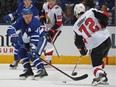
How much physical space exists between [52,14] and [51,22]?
146mm

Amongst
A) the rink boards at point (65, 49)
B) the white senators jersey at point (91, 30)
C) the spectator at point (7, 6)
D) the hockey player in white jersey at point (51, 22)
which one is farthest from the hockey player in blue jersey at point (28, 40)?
the spectator at point (7, 6)

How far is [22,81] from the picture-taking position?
19.1 ft

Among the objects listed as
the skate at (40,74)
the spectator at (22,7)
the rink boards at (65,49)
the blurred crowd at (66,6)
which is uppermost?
the spectator at (22,7)

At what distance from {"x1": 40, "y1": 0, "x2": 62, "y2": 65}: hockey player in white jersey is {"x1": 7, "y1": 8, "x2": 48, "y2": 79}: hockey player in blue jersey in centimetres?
170

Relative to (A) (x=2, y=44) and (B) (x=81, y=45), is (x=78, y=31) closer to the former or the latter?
(B) (x=81, y=45)

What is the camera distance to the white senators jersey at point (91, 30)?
5.46 metres

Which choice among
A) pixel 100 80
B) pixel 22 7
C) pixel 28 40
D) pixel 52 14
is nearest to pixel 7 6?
pixel 22 7

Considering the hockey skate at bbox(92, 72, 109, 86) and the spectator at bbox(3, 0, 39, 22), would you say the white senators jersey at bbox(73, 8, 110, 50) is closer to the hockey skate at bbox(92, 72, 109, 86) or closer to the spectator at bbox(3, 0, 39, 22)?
the hockey skate at bbox(92, 72, 109, 86)

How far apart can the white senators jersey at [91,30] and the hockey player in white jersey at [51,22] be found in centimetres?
230

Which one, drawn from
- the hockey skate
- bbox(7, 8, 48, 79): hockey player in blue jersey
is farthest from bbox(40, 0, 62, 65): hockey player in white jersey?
the hockey skate

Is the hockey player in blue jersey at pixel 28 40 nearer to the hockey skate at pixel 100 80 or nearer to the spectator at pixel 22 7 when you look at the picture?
the hockey skate at pixel 100 80

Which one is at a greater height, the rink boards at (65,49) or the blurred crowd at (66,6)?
the blurred crowd at (66,6)

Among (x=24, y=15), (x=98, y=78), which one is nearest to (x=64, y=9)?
(x=24, y=15)

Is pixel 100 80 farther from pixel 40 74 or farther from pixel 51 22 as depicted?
pixel 51 22
